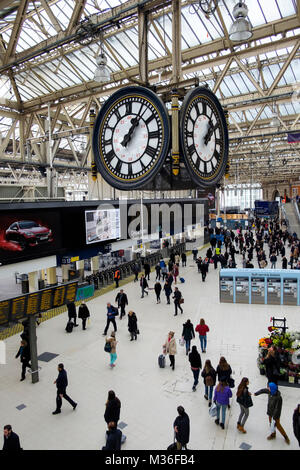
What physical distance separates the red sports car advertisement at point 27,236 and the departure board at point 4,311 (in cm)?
526

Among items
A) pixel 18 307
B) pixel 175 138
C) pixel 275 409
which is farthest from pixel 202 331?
pixel 175 138

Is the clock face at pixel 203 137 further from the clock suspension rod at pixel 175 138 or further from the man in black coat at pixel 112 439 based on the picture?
the man in black coat at pixel 112 439

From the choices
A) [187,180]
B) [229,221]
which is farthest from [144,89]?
[229,221]

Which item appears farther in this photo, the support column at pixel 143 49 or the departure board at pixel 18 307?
the departure board at pixel 18 307

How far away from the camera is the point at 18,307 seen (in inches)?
304

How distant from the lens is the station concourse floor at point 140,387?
6.34 meters

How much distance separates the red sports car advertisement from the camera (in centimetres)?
1244

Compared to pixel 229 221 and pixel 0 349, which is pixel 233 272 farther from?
pixel 229 221

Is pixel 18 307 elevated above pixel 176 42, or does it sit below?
below

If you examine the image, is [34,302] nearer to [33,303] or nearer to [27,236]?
[33,303]

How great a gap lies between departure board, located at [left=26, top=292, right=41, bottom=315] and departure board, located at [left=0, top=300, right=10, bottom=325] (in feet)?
1.75

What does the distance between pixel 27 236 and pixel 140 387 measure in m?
7.63

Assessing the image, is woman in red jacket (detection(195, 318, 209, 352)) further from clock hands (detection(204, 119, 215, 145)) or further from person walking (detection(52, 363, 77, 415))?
clock hands (detection(204, 119, 215, 145))

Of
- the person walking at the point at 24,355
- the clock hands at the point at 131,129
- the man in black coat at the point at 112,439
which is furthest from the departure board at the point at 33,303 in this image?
the clock hands at the point at 131,129
